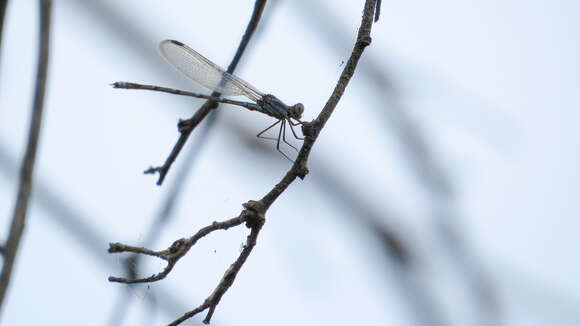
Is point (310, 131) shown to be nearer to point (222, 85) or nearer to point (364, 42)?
point (364, 42)

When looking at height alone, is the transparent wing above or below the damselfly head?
below

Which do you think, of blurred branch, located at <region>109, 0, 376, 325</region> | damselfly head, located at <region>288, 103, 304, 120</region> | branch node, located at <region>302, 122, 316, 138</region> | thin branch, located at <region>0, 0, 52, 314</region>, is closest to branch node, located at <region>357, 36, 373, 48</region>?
blurred branch, located at <region>109, 0, 376, 325</region>

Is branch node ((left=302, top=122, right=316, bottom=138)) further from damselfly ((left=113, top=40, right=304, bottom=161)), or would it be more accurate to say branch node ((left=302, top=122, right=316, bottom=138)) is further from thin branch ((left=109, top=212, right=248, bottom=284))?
damselfly ((left=113, top=40, right=304, bottom=161))

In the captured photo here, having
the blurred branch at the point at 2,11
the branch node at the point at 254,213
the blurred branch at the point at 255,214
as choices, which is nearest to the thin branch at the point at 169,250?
the blurred branch at the point at 255,214

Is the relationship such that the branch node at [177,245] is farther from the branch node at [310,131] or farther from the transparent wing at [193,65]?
the transparent wing at [193,65]

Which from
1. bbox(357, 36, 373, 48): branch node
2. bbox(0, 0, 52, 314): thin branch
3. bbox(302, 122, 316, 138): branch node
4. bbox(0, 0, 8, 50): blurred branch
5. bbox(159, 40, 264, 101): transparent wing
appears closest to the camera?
bbox(0, 0, 52, 314): thin branch

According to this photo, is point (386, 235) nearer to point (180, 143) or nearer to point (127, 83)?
point (180, 143)

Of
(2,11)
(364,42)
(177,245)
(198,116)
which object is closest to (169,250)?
(177,245)
